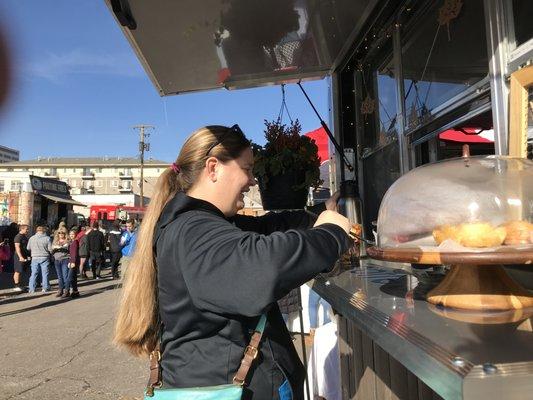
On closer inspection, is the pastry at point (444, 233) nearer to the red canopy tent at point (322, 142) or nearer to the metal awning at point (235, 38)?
the metal awning at point (235, 38)

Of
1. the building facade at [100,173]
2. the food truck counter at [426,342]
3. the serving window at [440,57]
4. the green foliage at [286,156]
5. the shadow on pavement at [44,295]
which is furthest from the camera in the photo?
the building facade at [100,173]

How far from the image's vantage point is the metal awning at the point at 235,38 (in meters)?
2.48

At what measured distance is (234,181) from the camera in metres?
1.65

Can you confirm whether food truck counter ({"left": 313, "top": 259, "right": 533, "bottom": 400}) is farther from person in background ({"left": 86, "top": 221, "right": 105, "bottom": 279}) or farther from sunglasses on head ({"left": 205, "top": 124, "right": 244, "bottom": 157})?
person in background ({"left": 86, "top": 221, "right": 105, "bottom": 279})

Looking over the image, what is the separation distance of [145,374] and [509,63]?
4842 millimetres

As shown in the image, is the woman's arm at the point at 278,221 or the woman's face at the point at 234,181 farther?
the woman's arm at the point at 278,221

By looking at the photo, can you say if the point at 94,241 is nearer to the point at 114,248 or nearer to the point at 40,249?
the point at 114,248

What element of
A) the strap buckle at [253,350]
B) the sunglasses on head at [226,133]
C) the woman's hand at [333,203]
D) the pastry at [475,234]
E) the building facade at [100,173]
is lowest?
the strap buckle at [253,350]

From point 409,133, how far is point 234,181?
5.76 feet

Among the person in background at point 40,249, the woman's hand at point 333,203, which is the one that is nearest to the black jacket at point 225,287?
the woman's hand at point 333,203

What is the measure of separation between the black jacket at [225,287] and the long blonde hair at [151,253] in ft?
0.36

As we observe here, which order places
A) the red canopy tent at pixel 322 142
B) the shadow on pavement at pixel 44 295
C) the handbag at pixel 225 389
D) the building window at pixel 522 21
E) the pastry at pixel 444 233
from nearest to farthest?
the pastry at pixel 444 233
the handbag at pixel 225 389
the building window at pixel 522 21
the red canopy tent at pixel 322 142
the shadow on pavement at pixel 44 295

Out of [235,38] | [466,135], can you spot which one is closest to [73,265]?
[235,38]

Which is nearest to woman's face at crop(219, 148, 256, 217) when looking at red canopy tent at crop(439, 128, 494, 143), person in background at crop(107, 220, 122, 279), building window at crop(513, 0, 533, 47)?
building window at crop(513, 0, 533, 47)
